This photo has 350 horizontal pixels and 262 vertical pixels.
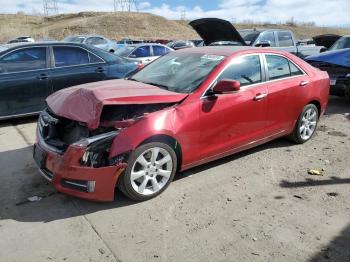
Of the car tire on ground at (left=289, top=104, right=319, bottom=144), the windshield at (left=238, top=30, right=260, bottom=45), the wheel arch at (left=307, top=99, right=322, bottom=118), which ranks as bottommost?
the car tire on ground at (left=289, top=104, right=319, bottom=144)

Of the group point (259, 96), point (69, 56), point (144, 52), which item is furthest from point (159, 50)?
point (259, 96)

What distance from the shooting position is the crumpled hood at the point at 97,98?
407 centimetres

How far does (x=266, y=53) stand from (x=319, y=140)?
6.26ft

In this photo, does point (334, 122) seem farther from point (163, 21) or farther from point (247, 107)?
point (163, 21)

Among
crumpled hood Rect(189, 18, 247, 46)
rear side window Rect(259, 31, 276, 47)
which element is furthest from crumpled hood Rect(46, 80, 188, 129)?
rear side window Rect(259, 31, 276, 47)

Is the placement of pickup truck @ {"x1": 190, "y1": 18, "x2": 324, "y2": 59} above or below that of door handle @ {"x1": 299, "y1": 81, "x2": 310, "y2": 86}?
above

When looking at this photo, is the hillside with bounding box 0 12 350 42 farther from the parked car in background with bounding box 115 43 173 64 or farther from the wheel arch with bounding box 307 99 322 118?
the wheel arch with bounding box 307 99 322 118

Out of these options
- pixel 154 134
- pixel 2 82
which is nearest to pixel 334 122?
pixel 154 134

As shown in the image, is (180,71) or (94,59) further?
(94,59)

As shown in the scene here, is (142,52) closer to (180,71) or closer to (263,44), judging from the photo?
(263,44)

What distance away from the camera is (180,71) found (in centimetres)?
507

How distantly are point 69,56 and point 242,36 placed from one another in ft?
25.0

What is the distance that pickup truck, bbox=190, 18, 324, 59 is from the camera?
35.4ft

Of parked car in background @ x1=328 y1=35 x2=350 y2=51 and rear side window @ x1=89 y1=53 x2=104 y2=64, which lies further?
parked car in background @ x1=328 y1=35 x2=350 y2=51
